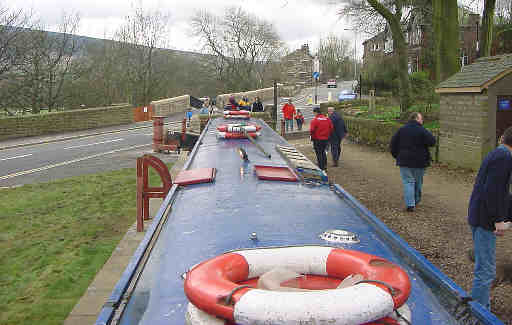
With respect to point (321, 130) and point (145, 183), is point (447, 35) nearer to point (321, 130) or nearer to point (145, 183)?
point (321, 130)

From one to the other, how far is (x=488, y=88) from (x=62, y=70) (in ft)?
109

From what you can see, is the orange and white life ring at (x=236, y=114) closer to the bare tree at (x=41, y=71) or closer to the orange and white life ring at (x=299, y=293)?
the orange and white life ring at (x=299, y=293)

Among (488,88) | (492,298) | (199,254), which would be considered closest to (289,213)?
(199,254)

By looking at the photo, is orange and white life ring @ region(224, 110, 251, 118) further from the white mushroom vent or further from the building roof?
the white mushroom vent

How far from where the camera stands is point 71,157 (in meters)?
18.2

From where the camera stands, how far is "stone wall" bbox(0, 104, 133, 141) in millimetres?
24750

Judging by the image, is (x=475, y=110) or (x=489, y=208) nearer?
(x=489, y=208)

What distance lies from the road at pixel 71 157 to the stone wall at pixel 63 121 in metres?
1.26

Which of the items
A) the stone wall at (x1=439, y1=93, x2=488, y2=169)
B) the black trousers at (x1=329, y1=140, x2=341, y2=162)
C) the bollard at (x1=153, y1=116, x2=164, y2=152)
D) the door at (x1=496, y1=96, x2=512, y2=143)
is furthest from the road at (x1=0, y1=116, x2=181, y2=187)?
the door at (x1=496, y1=96, x2=512, y2=143)

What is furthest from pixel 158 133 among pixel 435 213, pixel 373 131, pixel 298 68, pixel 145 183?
pixel 298 68

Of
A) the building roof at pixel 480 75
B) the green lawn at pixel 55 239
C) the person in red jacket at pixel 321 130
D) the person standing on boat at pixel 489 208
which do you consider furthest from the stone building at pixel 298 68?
the person standing on boat at pixel 489 208

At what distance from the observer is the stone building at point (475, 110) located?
36.0 ft

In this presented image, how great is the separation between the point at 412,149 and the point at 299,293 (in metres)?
6.63

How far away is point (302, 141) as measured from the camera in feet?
67.9
